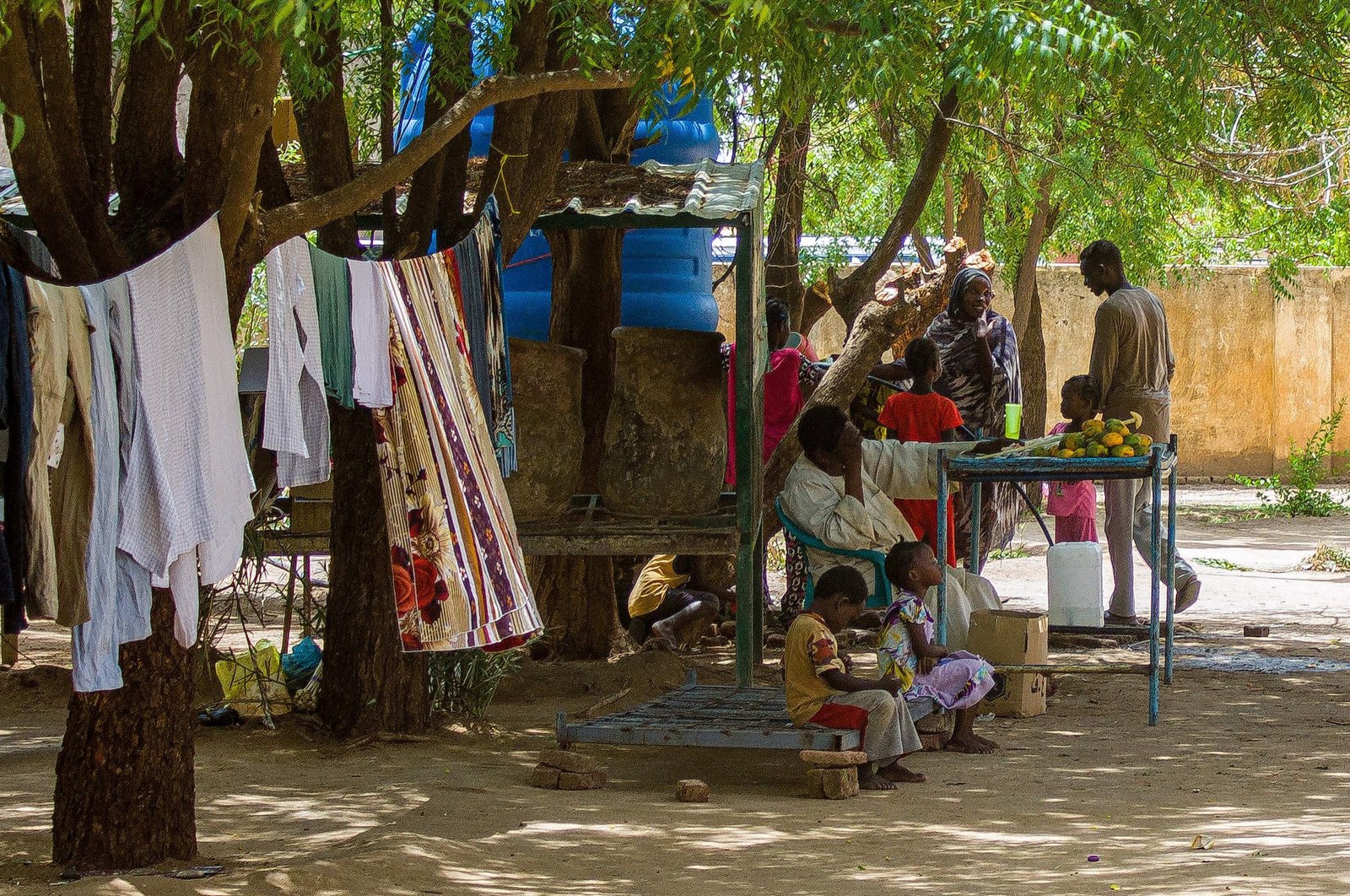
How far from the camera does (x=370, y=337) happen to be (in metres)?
4.70

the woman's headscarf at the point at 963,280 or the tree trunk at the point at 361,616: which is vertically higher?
the woman's headscarf at the point at 963,280

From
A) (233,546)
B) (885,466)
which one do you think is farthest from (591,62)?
(885,466)

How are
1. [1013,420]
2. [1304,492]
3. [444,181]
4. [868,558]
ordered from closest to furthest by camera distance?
[444,181] < [868,558] < [1013,420] < [1304,492]

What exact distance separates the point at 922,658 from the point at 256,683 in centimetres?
278

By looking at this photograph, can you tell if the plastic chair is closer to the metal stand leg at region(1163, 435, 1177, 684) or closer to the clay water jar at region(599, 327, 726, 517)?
the clay water jar at region(599, 327, 726, 517)

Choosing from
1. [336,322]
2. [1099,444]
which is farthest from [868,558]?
[336,322]

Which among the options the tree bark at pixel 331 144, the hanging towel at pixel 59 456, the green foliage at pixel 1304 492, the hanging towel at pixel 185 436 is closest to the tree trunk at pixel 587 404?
the tree bark at pixel 331 144

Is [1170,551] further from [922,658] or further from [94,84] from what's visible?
[94,84]

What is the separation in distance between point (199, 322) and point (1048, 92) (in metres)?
3.50

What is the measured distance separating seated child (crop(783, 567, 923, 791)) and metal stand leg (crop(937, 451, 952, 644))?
1.04 m

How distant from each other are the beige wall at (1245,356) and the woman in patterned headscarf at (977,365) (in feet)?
30.6

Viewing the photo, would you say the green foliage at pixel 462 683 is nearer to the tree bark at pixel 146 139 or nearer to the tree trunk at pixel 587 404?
the tree trunk at pixel 587 404

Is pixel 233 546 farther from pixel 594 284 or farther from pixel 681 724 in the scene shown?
pixel 594 284

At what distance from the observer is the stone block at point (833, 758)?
489 centimetres
